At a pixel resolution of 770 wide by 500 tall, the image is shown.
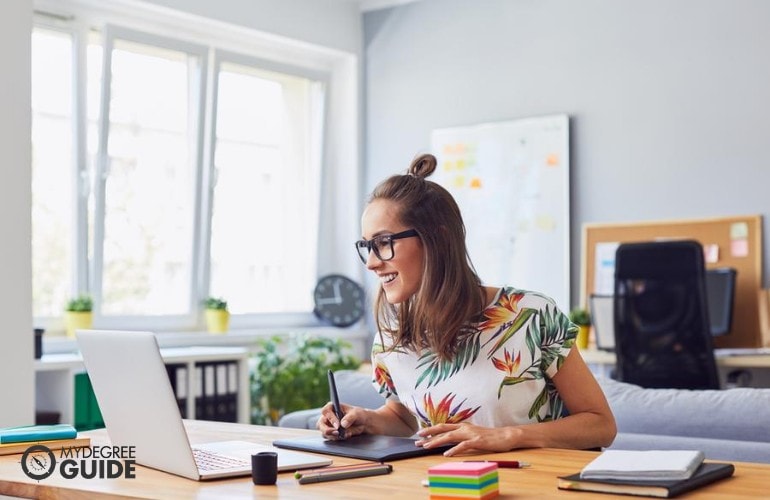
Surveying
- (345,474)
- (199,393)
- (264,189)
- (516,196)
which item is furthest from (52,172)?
(345,474)

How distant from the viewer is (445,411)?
6.69 ft

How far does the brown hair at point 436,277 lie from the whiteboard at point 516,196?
11.7ft

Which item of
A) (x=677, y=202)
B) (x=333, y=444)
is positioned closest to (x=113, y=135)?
(x=677, y=202)

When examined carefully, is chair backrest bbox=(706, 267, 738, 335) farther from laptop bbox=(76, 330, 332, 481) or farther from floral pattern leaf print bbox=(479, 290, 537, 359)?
laptop bbox=(76, 330, 332, 481)

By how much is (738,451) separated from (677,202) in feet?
10.7

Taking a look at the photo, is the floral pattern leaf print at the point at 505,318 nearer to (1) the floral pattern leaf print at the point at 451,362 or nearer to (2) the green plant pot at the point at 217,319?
(1) the floral pattern leaf print at the point at 451,362

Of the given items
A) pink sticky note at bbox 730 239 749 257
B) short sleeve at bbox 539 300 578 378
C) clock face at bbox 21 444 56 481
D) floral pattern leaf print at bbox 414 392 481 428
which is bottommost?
clock face at bbox 21 444 56 481

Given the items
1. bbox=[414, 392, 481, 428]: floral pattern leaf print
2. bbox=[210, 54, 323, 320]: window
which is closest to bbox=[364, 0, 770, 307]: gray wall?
bbox=[210, 54, 323, 320]: window

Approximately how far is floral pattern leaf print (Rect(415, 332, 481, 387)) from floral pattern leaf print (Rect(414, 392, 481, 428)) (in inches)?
1.4

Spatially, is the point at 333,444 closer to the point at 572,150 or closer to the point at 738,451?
the point at 738,451

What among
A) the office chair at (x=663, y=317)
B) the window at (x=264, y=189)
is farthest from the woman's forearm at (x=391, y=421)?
the window at (x=264, y=189)

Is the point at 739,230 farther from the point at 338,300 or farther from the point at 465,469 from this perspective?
the point at 465,469

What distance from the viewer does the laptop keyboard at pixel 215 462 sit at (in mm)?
1667

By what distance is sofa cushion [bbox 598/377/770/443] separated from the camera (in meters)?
2.23
